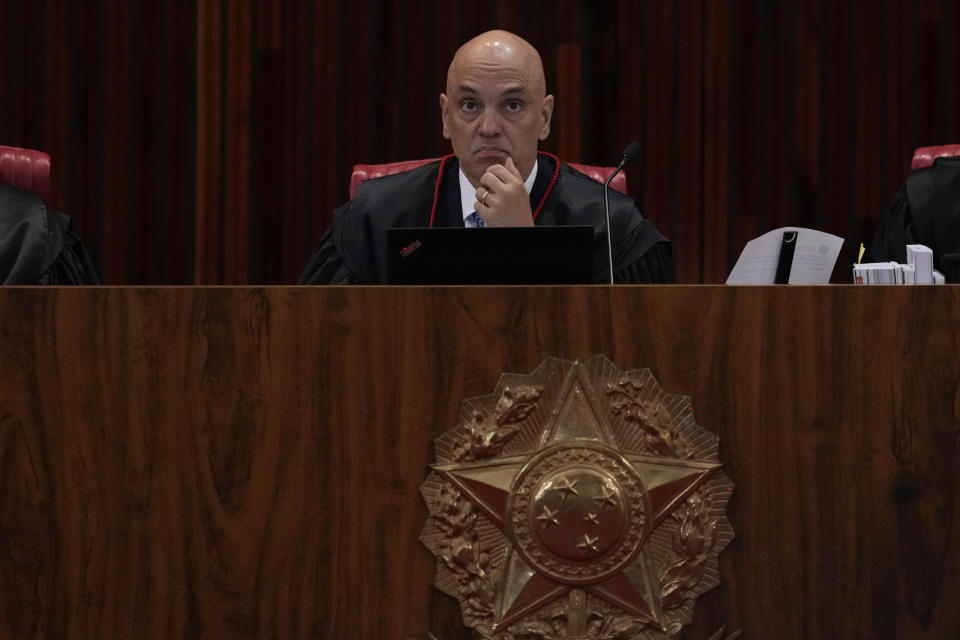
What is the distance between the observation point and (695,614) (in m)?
1.27

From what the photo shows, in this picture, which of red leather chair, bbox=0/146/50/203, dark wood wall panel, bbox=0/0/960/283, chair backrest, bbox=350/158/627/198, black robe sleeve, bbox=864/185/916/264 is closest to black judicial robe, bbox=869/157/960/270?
black robe sleeve, bbox=864/185/916/264

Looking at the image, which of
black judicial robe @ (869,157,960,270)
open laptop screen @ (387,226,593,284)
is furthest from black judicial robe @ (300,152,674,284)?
black judicial robe @ (869,157,960,270)

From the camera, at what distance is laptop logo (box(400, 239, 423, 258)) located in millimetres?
1412

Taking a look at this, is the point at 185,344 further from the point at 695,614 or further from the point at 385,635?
the point at 695,614

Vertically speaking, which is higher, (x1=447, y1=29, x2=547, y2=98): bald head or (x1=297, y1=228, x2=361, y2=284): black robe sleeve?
(x1=447, y1=29, x2=547, y2=98): bald head

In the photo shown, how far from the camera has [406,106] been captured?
136 inches

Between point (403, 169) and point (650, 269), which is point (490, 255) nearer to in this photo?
point (650, 269)

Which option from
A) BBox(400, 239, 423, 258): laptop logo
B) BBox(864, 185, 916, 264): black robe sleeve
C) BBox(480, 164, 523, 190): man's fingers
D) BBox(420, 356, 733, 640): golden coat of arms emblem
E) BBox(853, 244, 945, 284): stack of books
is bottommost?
BBox(420, 356, 733, 640): golden coat of arms emblem

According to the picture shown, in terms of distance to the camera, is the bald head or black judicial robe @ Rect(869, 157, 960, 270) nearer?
the bald head

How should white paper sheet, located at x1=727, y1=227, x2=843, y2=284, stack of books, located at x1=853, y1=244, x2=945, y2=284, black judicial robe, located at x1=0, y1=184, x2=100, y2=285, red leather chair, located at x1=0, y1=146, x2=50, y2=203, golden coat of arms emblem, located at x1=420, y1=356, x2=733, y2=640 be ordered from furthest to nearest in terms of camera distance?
red leather chair, located at x1=0, y1=146, x2=50, y2=203
black judicial robe, located at x1=0, y1=184, x2=100, y2=285
white paper sheet, located at x1=727, y1=227, x2=843, y2=284
stack of books, located at x1=853, y1=244, x2=945, y2=284
golden coat of arms emblem, located at x1=420, y1=356, x2=733, y2=640

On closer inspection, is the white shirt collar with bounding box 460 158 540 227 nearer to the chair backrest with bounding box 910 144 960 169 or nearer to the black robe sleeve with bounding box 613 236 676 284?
the black robe sleeve with bounding box 613 236 676 284

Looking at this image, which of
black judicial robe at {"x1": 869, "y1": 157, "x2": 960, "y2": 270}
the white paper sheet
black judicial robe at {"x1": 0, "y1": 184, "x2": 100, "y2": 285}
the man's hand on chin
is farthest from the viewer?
black judicial robe at {"x1": 869, "y1": 157, "x2": 960, "y2": 270}

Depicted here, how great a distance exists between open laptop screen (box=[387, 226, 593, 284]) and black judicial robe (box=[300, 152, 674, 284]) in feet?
2.38

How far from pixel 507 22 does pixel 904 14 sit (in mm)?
1318
